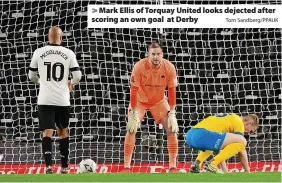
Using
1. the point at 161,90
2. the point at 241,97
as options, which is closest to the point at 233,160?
the point at 241,97

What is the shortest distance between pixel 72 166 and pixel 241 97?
373 centimetres

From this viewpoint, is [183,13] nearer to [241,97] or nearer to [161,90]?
[241,97]

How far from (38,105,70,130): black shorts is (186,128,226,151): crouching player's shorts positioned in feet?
4.40

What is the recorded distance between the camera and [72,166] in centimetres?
1116

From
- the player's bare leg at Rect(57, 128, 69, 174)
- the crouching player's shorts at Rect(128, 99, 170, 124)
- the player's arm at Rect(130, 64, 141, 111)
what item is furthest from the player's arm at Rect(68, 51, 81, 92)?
the crouching player's shorts at Rect(128, 99, 170, 124)

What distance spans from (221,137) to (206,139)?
0.18 m

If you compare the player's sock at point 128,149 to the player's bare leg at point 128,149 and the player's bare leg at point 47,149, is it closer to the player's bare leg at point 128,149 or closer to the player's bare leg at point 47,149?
the player's bare leg at point 128,149

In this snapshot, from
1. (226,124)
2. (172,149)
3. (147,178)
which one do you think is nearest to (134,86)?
(172,149)

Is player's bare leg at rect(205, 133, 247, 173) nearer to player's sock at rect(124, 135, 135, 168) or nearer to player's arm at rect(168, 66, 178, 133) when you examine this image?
player's arm at rect(168, 66, 178, 133)

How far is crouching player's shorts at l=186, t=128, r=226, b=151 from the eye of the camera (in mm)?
8141

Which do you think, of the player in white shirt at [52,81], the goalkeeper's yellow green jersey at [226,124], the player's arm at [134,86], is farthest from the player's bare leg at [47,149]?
the goalkeeper's yellow green jersey at [226,124]

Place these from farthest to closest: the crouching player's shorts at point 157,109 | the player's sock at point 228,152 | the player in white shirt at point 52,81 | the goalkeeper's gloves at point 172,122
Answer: the crouching player's shorts at point 157,109
the goalkeeper's gloves at point 172,122
the player in white shirt at point 52,81
the player's sock at point 228,152

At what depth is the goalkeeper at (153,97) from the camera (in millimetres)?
8844
